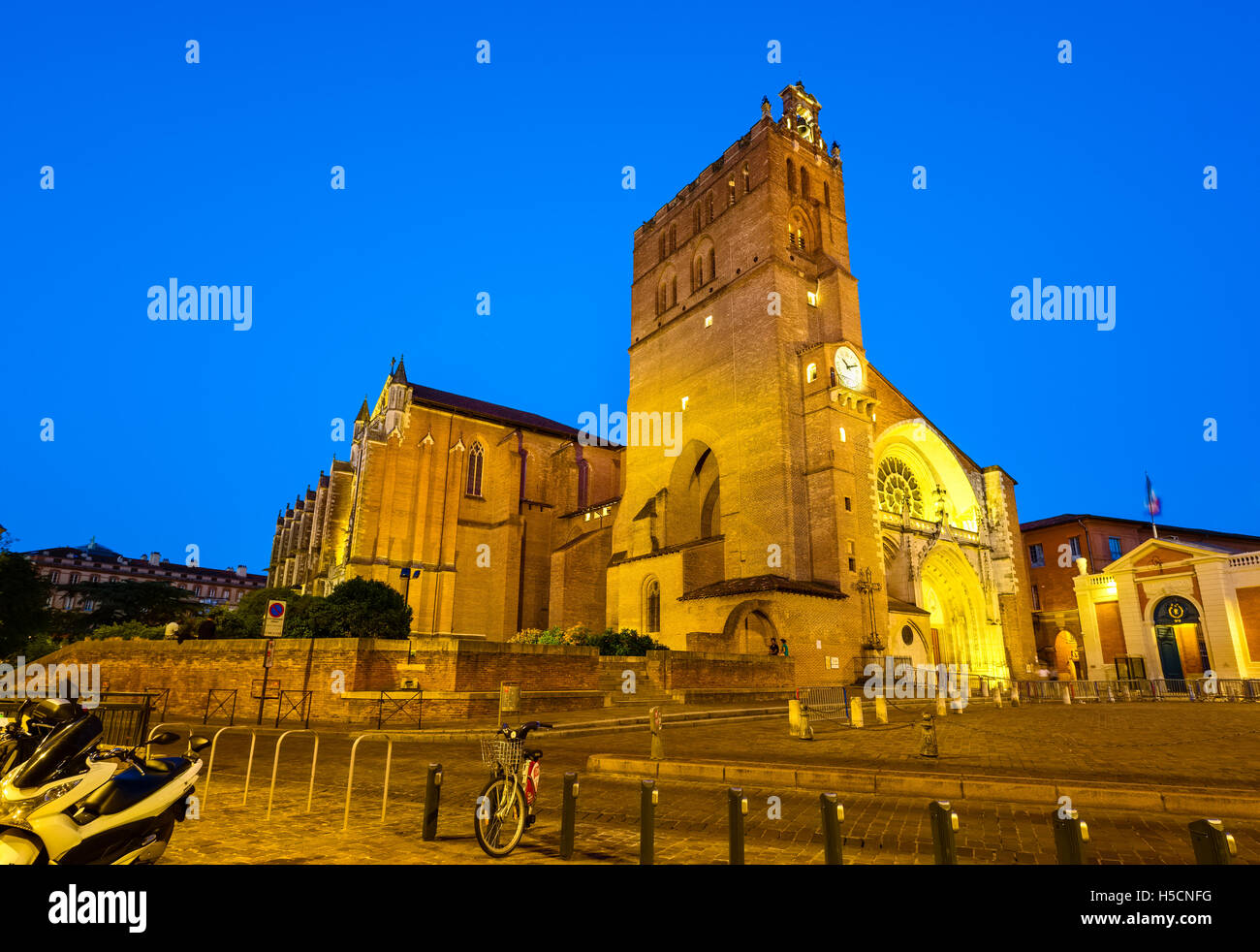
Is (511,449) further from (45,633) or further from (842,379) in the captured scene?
(45,633)

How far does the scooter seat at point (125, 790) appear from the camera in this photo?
4.14 metres

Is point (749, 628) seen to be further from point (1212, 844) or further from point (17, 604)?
point (17, 604)

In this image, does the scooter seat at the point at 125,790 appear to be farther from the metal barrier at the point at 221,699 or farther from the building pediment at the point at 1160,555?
the building pediment at the point at 1160,555

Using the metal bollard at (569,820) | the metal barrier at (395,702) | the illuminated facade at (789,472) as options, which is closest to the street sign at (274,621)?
the metal barrier at (395,702)

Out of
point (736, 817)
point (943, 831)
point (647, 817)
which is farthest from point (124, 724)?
point (943, 831)

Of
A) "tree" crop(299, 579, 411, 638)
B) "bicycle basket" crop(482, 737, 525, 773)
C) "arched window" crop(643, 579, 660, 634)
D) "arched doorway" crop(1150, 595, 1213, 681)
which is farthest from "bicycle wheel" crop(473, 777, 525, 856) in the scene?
"arched doorway" crop(1150, 595, 1213, 681)

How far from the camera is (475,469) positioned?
43188 millimetres

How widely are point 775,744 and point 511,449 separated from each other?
31.7 metres

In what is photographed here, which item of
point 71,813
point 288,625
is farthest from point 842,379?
point 71,813

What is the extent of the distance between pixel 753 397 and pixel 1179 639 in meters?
23.3

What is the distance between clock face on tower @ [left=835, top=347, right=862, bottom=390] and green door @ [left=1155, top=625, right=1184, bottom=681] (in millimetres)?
19216

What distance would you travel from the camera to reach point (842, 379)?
29938mm

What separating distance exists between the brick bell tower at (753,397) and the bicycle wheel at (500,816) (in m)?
21.0
